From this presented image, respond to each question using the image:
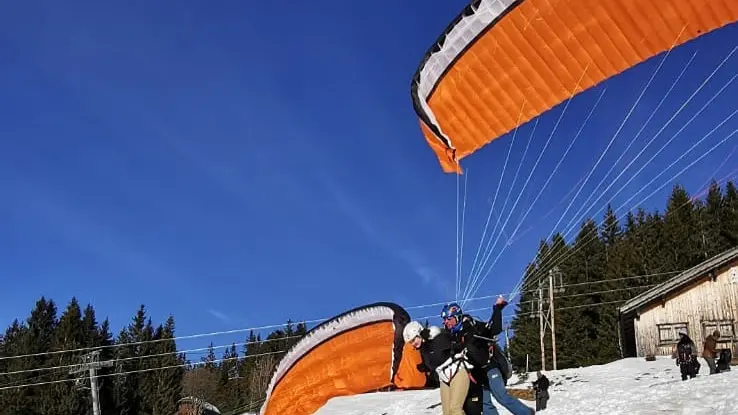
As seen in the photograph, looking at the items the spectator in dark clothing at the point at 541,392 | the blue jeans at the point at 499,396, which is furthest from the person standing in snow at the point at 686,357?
the blue jeans at the point at 499,396

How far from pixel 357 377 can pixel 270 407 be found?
1.56 meters

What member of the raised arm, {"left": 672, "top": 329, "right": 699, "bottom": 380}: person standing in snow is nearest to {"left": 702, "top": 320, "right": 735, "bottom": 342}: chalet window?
{"left": 672, "top": 329, "right": 699, "bottom": 380}: person standing in snow

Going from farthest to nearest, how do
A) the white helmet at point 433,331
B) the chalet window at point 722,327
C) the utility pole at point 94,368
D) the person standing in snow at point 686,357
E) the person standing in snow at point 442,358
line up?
the utility pole at point 94,368 < the chalet window at point 722,327 < the person standing in snow at point 686,357 < the white helmet at point 433,331 < the person standing in snow at point 442,358

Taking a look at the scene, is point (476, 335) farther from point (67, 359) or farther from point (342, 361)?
point (67, 359)

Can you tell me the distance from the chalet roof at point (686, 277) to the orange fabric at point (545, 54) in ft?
50.6

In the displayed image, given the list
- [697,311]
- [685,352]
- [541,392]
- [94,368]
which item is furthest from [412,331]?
[94,368]

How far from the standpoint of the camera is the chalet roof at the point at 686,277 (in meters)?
21.7

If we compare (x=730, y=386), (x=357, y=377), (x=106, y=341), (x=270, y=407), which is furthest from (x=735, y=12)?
(x=106, y=341)

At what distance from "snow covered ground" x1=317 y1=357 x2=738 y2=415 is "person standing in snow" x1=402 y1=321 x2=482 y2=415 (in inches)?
122

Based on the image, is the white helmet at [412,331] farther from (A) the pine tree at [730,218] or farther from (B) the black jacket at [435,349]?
(A) the pine tree at [730,218]

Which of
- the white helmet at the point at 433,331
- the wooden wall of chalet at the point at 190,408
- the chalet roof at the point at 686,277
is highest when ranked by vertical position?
the chalet roof at the point at 686,277

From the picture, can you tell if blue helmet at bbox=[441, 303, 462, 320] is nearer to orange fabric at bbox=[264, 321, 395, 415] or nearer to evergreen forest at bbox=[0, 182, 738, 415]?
orange fabric at bbox=[264, 321, 395, 415]

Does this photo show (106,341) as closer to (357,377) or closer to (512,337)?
(512,337)

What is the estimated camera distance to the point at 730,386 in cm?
→ 855
